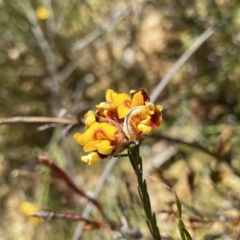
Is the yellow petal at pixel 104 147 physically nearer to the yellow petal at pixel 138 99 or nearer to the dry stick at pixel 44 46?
the yellow petal at pixel 138 99

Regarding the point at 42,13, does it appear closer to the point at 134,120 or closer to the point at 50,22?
the point at 50,22

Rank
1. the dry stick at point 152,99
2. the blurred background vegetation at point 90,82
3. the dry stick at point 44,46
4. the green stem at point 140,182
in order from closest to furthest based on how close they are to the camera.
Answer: the green stem at point 140,182, the dry stick at point 152,99, the blurred background vegetation at point 90,82, the dry stick at point 44,46

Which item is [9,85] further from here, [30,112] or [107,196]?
[107,196]

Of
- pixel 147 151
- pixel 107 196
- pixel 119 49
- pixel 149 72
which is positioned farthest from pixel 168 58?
pixel 107 196

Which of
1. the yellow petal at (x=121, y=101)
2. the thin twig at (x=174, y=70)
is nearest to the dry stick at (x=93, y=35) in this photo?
the thin twig at (x=174, y=70)

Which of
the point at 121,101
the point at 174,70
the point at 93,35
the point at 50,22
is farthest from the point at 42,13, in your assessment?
the point at 121,101
